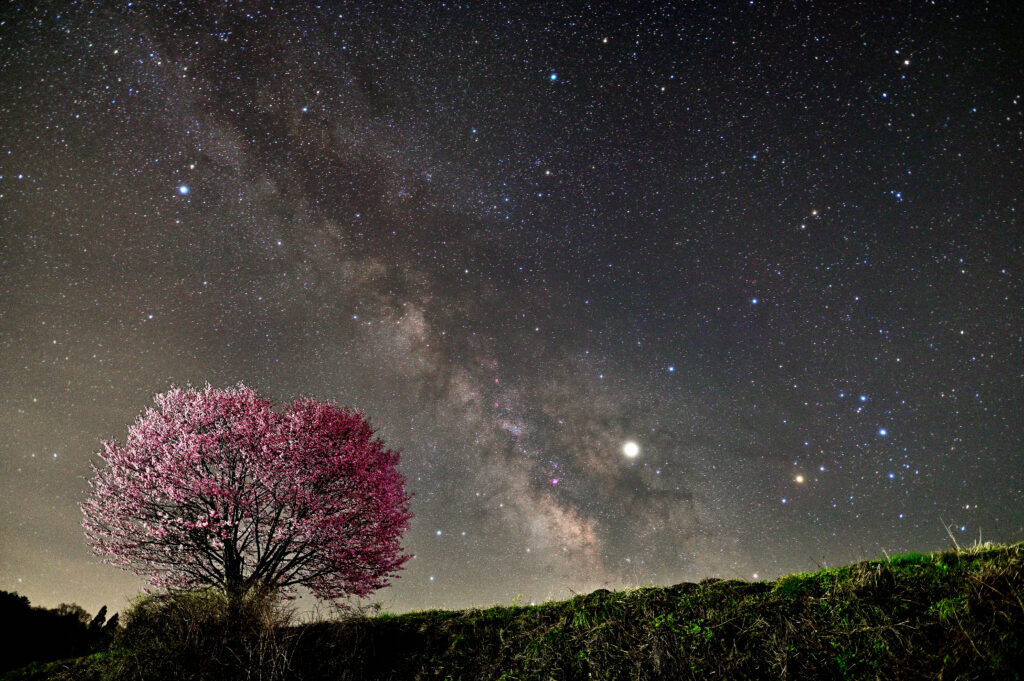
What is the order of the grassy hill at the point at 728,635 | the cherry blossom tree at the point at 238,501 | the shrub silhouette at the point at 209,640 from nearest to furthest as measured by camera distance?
the grassy hill at the point at 728,635, the shrub silhouette at the point at 209,640, the cherry blossom tree at the point at 238,501

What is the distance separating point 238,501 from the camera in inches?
485

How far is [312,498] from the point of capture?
1270cm

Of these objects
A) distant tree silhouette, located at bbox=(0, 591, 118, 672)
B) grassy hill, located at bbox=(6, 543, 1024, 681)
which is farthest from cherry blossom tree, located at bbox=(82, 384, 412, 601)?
grassy hill, located at bbox=(6, 543, 1024, 681)

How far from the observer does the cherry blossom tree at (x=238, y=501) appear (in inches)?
482

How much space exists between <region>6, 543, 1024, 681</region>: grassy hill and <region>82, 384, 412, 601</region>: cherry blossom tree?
→ 5248 millimetres

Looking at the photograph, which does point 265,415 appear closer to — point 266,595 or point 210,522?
point 210,522

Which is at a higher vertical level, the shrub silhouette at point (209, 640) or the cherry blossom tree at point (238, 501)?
the cherry blossom tree at point (238, 501)

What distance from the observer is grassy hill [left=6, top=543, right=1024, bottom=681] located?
3623mm

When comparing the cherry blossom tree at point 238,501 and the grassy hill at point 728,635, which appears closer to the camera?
the grassy hill at point 728,635

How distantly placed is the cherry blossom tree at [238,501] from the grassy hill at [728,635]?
5.25m

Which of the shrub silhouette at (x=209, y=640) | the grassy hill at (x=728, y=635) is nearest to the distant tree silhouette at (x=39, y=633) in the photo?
the shrub silhouette at (x=209, y=640)

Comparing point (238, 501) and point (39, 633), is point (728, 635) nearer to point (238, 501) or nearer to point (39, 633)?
point (238, 501)

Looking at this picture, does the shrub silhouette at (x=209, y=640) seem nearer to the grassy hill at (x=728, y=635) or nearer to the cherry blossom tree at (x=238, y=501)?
the grassy hill at (x=728, y=635)

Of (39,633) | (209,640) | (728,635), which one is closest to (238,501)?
(209,640)
